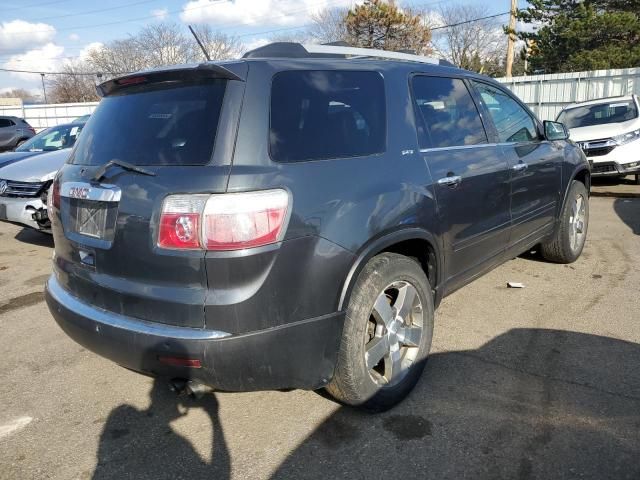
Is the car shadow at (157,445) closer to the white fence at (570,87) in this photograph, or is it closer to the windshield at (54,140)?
the windshield at (54,140)

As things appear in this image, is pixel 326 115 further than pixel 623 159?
No

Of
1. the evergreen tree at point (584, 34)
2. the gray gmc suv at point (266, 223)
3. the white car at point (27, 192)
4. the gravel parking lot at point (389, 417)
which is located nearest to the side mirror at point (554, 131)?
the gravel parking lot at point (389, 417)

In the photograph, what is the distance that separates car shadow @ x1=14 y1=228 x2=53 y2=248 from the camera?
24.1ft

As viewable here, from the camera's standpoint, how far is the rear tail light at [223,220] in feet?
7.27

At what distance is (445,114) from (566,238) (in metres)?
2.43

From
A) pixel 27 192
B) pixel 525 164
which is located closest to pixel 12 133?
pixel 27 192

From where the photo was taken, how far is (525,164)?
4.18 meters

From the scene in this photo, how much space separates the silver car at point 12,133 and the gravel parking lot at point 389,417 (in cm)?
Result: 1758

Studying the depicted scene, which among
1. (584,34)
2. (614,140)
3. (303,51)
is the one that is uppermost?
(584,34)

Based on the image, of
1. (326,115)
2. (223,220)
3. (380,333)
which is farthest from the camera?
(380,333)

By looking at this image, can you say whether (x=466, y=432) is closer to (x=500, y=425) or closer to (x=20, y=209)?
(x=500, y=425)

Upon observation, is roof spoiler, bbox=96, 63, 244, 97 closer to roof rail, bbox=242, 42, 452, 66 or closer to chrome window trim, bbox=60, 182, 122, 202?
roof rail, bbox=242, 42, 452, 66

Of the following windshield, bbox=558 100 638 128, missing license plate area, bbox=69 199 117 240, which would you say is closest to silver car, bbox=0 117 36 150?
windshield, bbox=558 100 638 128

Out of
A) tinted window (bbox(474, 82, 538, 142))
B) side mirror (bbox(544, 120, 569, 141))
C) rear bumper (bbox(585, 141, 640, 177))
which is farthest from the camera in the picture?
rear bumper (bbox(585, 141, 640, 177))
